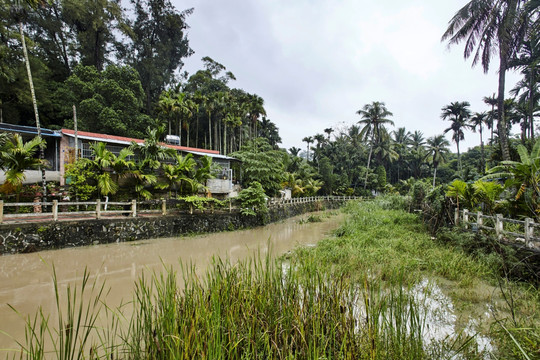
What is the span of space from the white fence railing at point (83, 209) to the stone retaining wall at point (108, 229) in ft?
1.24

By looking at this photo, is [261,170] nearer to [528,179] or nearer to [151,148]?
[151,148]

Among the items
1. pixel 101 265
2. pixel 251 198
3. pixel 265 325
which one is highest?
pixel 251 198

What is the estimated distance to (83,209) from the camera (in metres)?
11.3

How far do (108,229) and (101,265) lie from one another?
434 cm

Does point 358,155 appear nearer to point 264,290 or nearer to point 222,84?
point 222,84

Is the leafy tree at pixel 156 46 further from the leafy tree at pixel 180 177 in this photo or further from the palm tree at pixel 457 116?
the palm tree at pixel 457 116

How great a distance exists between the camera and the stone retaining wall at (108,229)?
7.83 meters

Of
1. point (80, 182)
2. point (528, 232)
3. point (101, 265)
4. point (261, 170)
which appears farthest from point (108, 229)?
point (528, 232)

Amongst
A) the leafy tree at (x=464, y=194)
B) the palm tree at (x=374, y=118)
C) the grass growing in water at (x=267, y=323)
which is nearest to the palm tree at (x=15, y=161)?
the grass growing in water at (x=267, y=323)

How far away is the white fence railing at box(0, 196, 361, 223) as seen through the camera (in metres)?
8.45

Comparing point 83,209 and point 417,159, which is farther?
point 417,159

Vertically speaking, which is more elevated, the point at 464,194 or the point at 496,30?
the point at 496,30

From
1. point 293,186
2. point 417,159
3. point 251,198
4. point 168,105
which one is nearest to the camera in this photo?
point 251,198

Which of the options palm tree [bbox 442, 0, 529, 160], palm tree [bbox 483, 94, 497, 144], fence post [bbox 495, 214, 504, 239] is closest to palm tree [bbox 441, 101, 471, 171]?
palm tree [bbox 483, 94, 497, 144]
